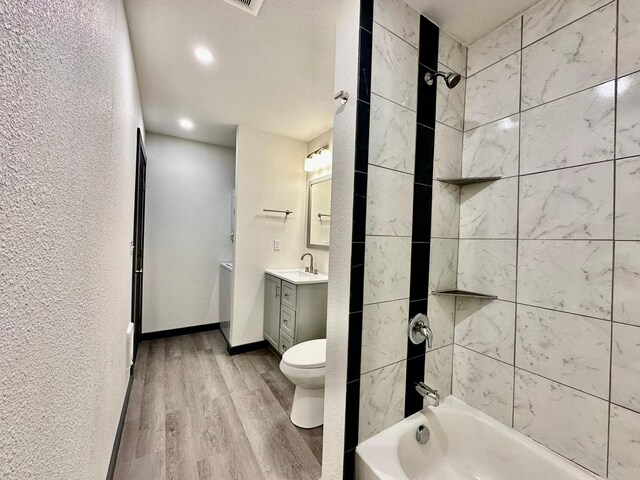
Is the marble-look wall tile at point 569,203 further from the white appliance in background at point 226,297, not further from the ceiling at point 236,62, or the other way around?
the white appliance in background at point 226,297

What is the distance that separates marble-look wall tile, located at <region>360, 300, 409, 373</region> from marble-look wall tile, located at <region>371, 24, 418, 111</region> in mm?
986

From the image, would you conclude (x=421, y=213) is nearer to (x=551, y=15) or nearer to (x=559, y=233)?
(x=559, y=233)

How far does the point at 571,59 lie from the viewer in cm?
113

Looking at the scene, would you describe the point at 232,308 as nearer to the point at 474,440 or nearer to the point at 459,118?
the point at 474,440

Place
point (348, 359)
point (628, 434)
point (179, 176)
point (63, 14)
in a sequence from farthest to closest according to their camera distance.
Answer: point (179, 176)
point (348, 359)
point (628, 434)
point (63, 14)

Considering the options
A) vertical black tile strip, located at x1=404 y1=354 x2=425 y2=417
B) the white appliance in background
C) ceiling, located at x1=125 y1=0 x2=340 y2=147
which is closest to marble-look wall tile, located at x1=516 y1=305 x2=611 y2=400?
vertical black tile strip, located at x1=404 y1=354 x2=425 y2=417

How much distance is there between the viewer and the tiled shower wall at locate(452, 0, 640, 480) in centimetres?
98

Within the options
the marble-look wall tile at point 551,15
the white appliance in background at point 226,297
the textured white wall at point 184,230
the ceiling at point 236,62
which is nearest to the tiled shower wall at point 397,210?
the marble-look wall tile at point 551,15

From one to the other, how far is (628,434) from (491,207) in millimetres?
993

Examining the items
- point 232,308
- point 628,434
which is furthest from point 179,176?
point 628,434

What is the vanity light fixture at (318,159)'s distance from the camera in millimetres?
2755

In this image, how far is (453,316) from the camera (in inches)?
60.4

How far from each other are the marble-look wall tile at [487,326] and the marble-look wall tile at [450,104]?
992 mm

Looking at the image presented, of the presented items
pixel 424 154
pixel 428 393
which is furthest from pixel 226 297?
pixel 424 154
